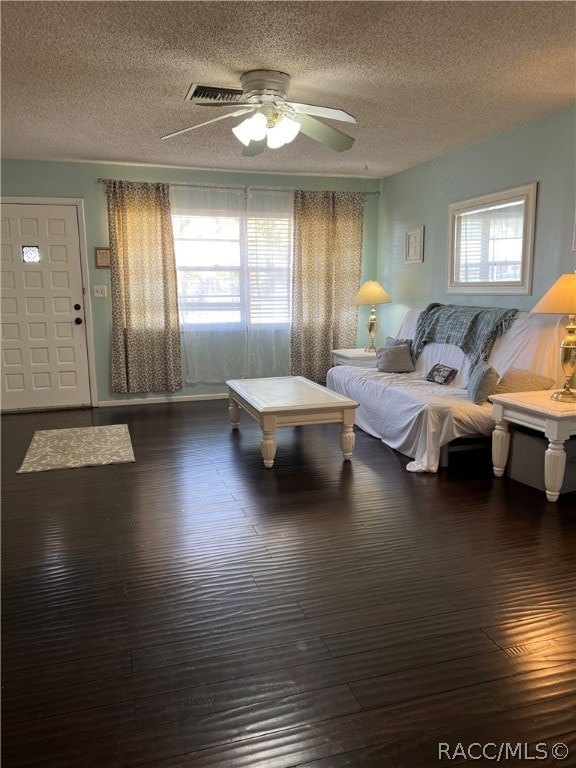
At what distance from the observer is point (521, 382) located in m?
3.80

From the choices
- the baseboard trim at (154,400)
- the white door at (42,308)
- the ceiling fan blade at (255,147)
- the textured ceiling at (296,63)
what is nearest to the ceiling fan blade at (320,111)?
the textured ceiling at (296,63)

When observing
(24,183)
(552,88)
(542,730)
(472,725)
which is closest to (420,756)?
(472,725)

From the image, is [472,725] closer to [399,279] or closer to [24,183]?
[399,279]

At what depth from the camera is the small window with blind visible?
166 inches

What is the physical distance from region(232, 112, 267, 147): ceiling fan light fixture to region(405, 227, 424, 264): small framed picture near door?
9.44 ft

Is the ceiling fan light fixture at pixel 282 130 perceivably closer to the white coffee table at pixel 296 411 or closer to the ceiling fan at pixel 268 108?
the ceiling fan at pixel 268 108

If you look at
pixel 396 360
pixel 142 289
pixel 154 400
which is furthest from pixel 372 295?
pixel 154 400

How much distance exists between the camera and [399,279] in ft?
20.3

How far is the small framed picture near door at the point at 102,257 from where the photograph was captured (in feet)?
18.6

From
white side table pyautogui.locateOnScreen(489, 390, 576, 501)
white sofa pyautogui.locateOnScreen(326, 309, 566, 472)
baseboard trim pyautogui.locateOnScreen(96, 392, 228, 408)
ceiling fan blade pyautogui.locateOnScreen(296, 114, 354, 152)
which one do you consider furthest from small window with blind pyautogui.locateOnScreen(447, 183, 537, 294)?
baseboard trim pyautogui.locateOnScreen(96, 392, 228, 408)

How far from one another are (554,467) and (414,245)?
10.8ft

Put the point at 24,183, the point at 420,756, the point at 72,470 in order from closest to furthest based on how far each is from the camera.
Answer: the point at 420,756 → the point at 72,470 → the point at 24,183

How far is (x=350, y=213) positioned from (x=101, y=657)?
5.49 meters

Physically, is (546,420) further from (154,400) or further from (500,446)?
(154,400)
